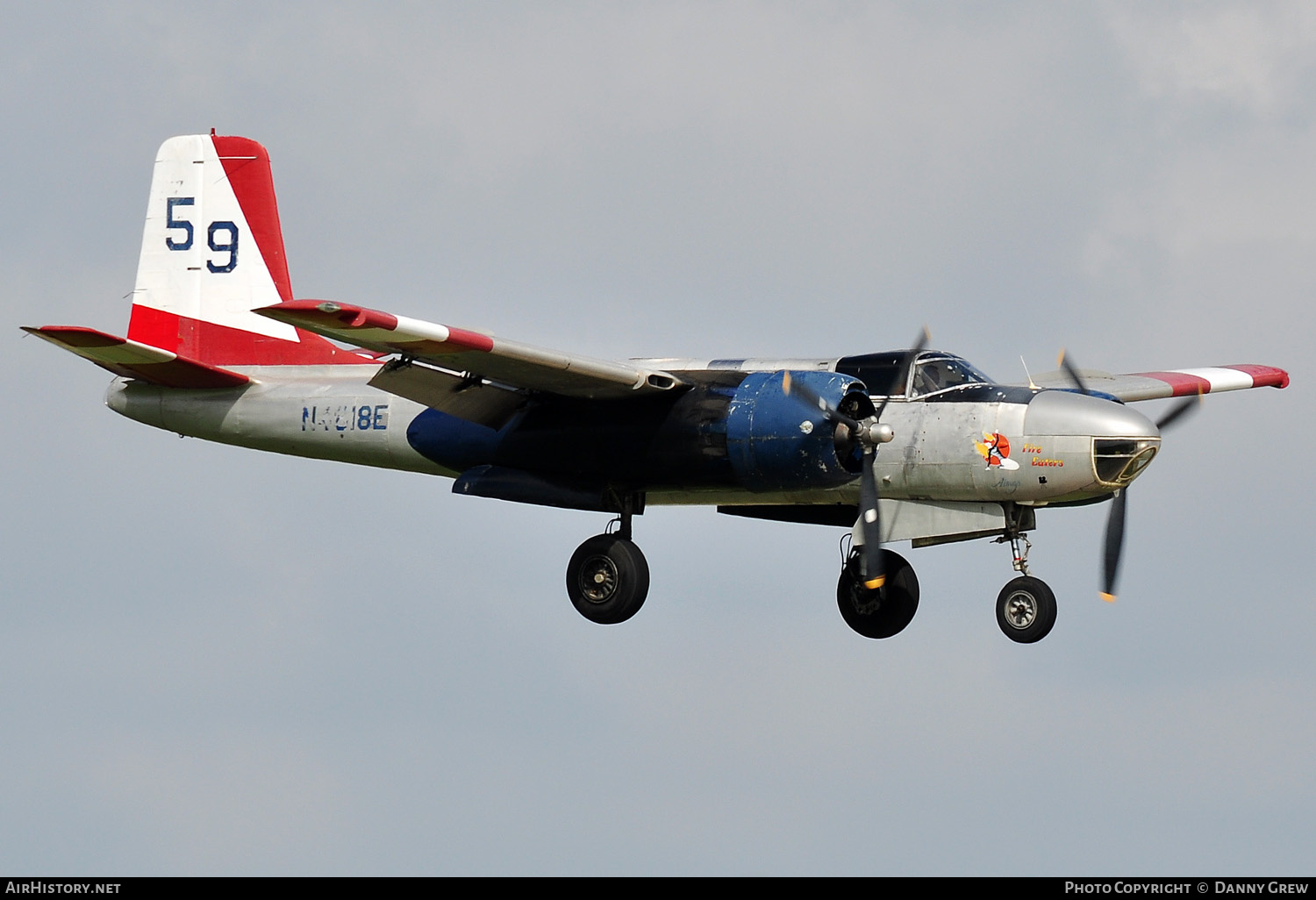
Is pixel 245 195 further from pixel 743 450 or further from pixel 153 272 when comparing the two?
pixel 743 450

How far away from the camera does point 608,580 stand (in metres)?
25.7

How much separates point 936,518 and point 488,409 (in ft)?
19.2

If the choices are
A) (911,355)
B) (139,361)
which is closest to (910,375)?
(911,355)

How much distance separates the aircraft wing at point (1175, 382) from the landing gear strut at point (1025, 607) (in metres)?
2.96

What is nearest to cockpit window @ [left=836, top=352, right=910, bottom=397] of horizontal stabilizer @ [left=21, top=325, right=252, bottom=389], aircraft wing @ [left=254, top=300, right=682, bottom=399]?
aircraft wing @ [left=254, top=300, right=682, bottom=399]

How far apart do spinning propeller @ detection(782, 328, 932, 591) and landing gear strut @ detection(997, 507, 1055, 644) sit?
156 cm

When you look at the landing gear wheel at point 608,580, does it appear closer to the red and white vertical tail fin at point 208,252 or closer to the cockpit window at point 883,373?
the cockpit window at point 883,373

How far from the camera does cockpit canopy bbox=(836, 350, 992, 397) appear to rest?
25.3 metres

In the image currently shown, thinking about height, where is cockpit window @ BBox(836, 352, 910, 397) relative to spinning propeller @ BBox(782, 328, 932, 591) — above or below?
above

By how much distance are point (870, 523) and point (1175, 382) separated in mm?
6889

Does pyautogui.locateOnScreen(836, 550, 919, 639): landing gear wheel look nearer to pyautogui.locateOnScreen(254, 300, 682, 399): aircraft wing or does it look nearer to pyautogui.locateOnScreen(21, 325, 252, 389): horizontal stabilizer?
pyautogui.locateOnScreen(254, 300, 682, 399): aircraft wing

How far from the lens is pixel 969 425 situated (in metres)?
24.9

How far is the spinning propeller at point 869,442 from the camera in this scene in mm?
24219
